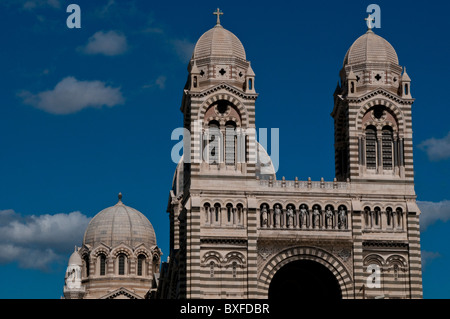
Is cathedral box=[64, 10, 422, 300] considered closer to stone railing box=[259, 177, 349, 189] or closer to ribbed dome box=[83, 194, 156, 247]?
stone railing box=[259, 177, 349, 189]

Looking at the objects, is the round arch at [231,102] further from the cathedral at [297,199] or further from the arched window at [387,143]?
Answer: the arched window at [387,143]

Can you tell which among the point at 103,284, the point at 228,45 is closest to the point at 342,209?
the point at 228,45

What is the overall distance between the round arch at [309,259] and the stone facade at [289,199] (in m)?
0.06

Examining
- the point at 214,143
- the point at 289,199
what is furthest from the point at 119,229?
the point at 289,199

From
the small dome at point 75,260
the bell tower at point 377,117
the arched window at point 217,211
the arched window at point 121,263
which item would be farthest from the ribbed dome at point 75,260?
the bell tower at point 377,117

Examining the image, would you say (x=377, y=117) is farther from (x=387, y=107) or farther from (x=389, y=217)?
(x=389, y=217)

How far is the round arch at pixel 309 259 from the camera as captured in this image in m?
59.2

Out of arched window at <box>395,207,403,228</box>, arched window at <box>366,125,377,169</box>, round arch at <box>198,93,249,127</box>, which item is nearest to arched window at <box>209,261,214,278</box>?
round arch at <box>198,93,249,127</box>

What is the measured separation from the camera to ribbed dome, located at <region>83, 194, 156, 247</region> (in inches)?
3501

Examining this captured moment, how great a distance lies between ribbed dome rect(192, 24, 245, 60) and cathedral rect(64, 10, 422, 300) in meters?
0.07

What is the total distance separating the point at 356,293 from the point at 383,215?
4.97 meters

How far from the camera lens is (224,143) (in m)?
61.6
